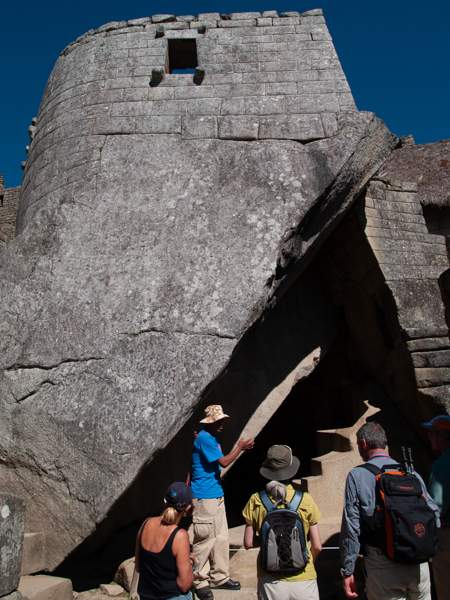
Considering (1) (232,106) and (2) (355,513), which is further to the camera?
(1) (232,106)

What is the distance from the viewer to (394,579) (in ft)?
7.45

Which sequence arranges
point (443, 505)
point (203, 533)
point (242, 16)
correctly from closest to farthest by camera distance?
point (443, 505) < point (203, 533) < point (242, 16)

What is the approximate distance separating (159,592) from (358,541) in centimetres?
102

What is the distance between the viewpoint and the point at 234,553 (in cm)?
377

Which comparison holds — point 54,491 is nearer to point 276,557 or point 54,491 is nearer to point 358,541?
point 276,557

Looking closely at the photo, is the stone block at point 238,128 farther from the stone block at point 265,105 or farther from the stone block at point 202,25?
the stone block at point 202,25

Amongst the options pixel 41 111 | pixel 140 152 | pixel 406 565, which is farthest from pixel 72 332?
pixel 41 111

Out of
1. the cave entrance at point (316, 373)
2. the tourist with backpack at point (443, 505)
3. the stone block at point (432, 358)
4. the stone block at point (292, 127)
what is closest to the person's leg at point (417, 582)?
the tourist with backpack at point (443, 505)

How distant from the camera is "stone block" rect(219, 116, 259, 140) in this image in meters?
4.08

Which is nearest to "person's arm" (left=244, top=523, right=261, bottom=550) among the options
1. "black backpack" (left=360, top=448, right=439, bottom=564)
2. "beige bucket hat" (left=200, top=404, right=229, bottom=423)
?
"black backpack" (left=360, top=448, right=439, bottom=564)

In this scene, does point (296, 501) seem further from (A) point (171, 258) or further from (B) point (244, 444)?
(A) point (171, 258)

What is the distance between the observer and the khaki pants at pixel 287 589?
2.22 metres

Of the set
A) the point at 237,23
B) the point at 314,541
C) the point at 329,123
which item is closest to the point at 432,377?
the point at 314,541

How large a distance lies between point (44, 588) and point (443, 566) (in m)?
2.34
